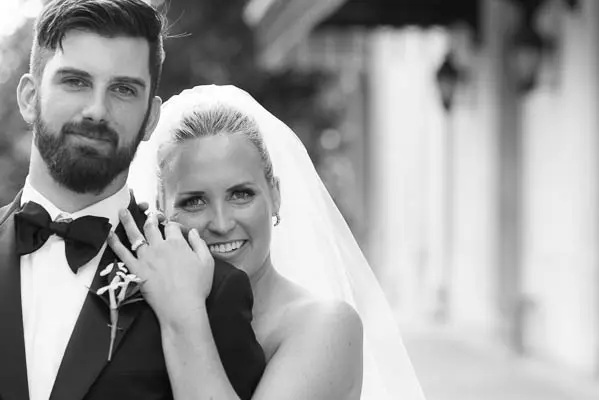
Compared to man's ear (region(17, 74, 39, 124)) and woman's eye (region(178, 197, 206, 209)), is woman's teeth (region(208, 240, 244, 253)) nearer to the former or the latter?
woman's eye (region(178, 197, 206, 209))

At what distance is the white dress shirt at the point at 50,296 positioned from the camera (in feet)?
8.14

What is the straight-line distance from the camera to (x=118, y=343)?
8.33 ft

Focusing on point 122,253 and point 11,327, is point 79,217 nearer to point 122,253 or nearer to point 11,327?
point 122,253

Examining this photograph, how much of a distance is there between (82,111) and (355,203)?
20.1 metres

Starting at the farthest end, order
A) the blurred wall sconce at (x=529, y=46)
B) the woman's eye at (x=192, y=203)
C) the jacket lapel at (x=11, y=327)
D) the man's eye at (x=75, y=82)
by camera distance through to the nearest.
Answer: the blurred wall sconce at (x=529, y=46) → the woman's eye at (x=192, y=203) → the man's eye at (x=75, y=82) → the jacket lapel at (x=11, y=327)

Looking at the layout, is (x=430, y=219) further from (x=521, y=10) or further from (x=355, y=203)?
A: (x=521, y=10)

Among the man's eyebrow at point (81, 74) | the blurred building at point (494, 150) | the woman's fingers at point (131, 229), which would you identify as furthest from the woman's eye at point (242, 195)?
the blurred building at point (494, 150)

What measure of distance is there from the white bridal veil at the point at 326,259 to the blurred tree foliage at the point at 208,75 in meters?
7.92

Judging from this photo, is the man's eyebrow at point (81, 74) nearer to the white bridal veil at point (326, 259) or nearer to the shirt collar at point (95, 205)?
the shirt collar at point (95, 205)

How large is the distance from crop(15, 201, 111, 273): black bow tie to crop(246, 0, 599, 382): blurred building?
292 inches

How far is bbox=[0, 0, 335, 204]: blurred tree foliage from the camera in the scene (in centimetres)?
1209

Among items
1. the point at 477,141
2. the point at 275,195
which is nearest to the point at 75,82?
the point at 275,195

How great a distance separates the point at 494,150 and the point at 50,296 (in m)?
10.7

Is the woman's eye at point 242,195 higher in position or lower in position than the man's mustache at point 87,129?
lower
